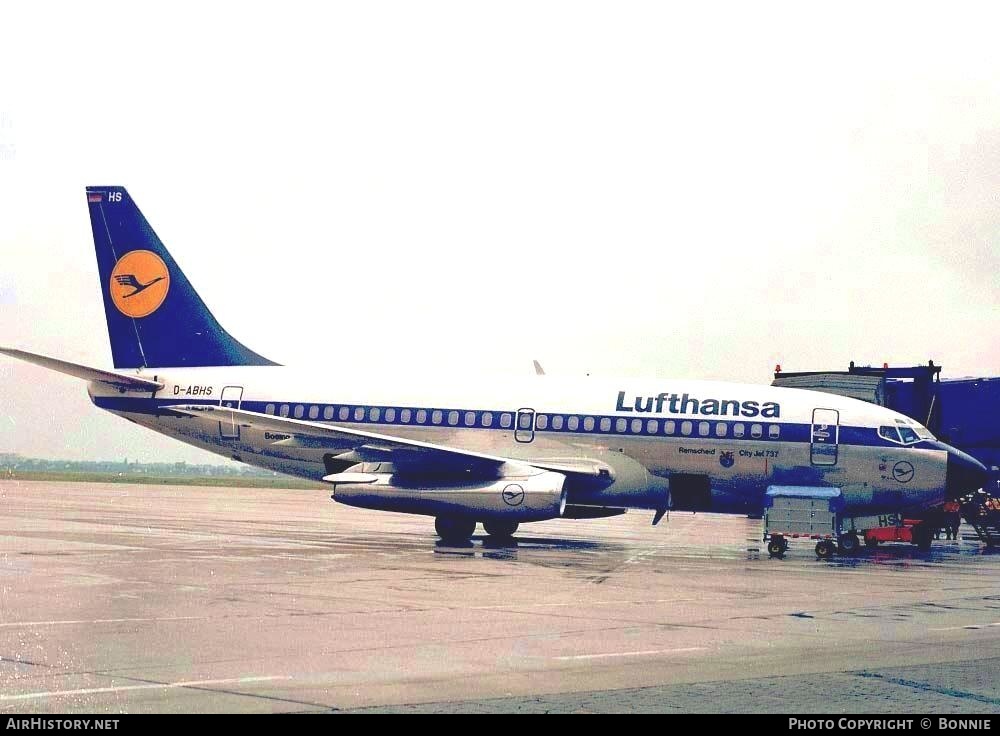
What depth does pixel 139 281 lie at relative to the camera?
35500 mm

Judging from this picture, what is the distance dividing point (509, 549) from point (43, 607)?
553 inches

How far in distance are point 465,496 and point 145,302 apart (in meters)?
11.8

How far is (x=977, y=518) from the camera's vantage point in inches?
1441

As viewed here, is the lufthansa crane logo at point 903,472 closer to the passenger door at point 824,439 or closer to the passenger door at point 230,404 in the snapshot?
the passenger door at point 824,439

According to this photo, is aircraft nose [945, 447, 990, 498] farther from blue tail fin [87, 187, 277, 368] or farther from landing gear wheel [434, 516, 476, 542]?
blue tail fin [87, 187, 277, 368]

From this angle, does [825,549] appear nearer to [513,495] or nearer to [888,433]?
[888,433]

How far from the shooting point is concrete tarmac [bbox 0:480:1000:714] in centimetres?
1000

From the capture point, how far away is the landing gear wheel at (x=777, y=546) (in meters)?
27.5

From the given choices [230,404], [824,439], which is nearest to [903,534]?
[824,439]

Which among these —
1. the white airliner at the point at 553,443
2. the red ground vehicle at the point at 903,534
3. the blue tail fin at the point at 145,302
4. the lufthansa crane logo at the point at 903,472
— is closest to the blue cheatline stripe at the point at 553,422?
the white airliner at the point at 553,443

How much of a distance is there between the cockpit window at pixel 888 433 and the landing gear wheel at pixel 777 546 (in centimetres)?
331

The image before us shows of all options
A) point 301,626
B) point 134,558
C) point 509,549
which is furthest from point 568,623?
point 509,549

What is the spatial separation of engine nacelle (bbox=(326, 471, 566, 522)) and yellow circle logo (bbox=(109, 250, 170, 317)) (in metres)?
9.53

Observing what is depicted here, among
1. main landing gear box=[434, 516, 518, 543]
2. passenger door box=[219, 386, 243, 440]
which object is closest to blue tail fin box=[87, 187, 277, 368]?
passenger door box=[219, 386, 243, 440]
